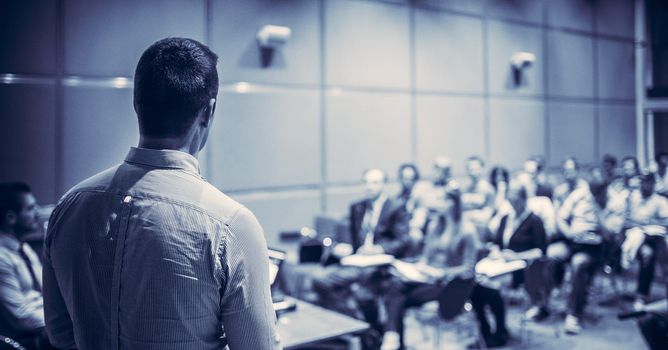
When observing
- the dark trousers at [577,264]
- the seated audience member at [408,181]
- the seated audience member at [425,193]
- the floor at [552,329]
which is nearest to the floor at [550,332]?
the floor at [552,329]

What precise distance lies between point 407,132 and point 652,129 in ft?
22.4

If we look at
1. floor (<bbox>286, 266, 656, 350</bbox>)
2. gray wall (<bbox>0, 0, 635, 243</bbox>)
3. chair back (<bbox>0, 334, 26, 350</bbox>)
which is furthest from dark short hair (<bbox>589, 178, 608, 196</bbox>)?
chair back (<bbox>0, 334, 26, 350</bbox>)

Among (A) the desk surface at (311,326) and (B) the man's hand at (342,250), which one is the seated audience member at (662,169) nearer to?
(B) the man's hand at (342,250)

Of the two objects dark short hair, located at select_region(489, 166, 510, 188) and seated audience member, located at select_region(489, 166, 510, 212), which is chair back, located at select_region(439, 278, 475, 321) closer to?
seated audience member, located at select_region(489, 166, 510, 212)

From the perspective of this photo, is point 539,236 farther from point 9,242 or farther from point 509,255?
point 9,242

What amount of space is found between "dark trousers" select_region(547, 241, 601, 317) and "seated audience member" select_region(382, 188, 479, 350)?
65.5 inches

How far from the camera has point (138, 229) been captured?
1.13m

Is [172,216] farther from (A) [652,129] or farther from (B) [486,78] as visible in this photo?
(A) [652,129]

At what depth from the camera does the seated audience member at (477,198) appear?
620 centimetres

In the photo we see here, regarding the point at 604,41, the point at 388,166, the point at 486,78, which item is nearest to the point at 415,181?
the point at 388,166

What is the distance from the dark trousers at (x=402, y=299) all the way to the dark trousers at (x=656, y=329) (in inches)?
57.8

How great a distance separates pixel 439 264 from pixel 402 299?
45 cm

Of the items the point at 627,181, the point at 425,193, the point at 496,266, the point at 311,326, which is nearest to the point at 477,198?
the point at 425,193

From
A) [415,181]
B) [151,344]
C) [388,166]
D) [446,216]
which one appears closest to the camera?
[151,344]
